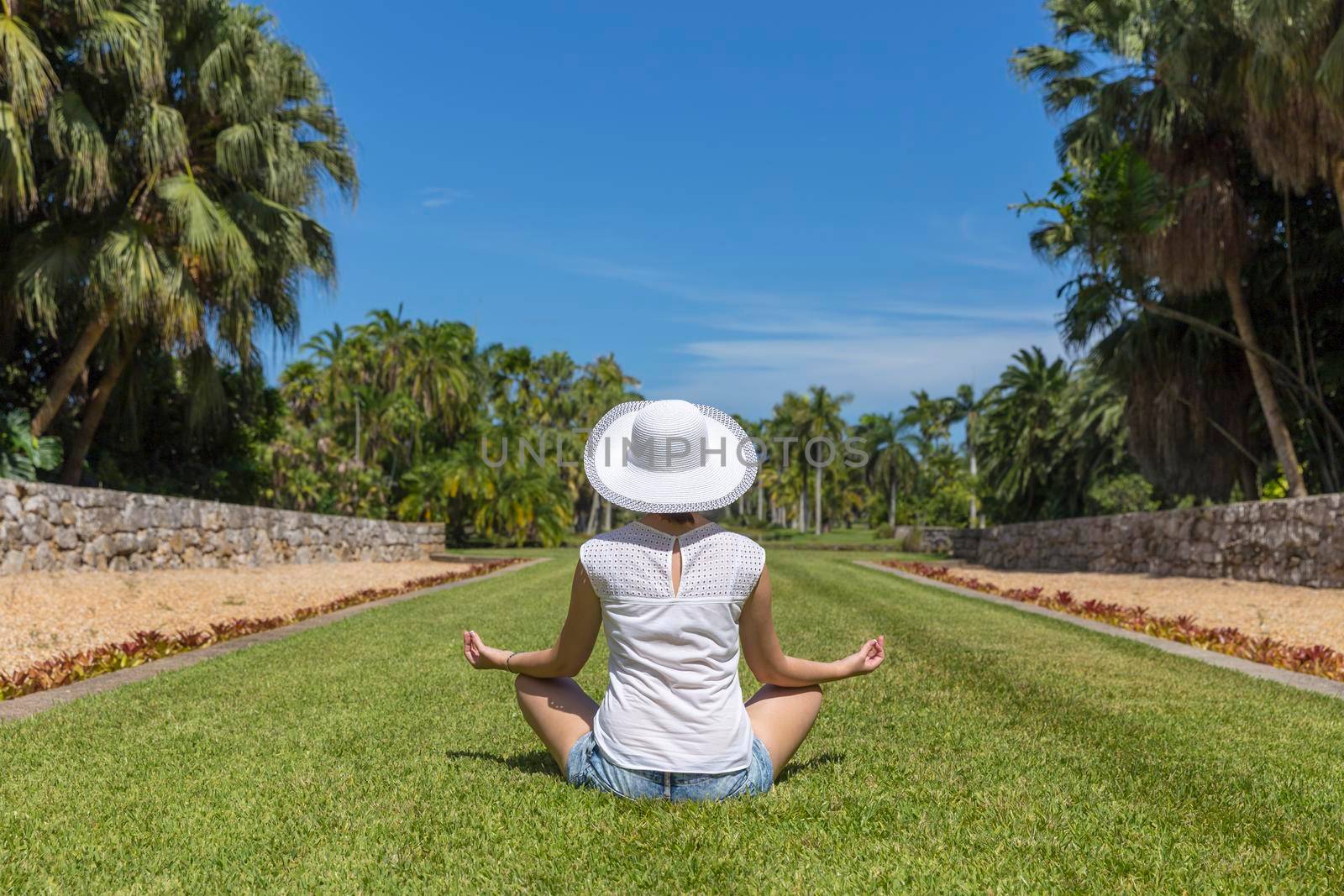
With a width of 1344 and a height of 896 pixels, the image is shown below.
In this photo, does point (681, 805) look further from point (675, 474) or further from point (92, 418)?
point (92, 418)

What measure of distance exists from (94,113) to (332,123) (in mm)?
4085

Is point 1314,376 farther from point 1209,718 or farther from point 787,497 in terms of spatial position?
point 787,497

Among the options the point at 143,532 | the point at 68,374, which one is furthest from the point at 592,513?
the point at 143,532

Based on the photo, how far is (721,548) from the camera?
3143 millimetres

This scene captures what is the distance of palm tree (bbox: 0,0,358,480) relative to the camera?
44.6 ft

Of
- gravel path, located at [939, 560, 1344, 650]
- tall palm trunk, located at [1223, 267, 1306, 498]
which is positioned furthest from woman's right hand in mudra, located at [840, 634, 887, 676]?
tall palm trunk, located at [1223, 267, 1306, 498]

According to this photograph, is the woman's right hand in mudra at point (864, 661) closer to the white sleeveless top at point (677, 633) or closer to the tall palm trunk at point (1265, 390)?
the white sleeveless top at point (677, 633)

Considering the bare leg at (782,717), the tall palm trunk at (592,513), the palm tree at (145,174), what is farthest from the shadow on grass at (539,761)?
the tall palm trunk at (592,513)

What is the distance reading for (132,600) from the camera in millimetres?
10688

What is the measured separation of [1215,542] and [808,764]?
44.2ft

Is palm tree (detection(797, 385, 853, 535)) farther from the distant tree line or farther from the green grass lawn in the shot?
the green grass lawn

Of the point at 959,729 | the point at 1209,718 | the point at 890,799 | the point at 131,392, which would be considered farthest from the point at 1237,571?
the point at 131,392

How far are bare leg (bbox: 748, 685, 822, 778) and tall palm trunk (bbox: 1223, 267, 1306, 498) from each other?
15.5m

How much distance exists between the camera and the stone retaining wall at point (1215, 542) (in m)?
12.5
